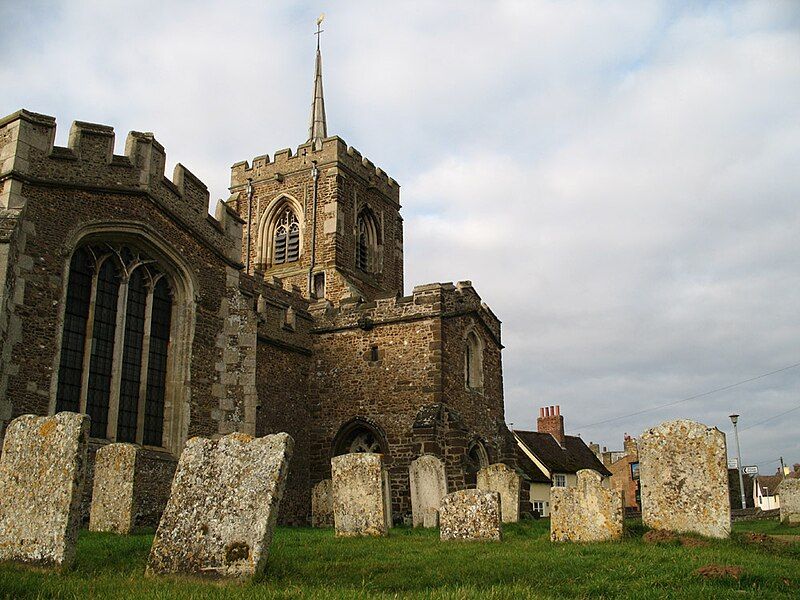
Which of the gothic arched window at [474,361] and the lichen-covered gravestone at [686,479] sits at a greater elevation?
the gothic arched window at [474,361]

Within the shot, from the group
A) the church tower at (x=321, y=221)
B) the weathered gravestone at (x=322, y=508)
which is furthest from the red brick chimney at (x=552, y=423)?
the weathered gravestone at (x=322, y=508)

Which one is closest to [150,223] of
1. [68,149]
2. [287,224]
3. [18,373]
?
[68,149]

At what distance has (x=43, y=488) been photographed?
670 cm

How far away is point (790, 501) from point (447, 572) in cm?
1503

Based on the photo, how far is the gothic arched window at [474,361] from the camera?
2184 cm

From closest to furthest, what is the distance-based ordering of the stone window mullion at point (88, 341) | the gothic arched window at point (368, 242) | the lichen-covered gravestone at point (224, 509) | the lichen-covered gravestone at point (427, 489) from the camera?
1. the lichen-covered gravestone at point (224, 509)
2. the stone window mullion at point (88, 341)
3. the lichen-covered gravestone at point (427, 489)
4. the gothic arched window at point (368, 242)

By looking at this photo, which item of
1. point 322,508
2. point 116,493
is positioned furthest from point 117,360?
point 322,508

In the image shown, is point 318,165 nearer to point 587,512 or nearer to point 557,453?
point 557,453

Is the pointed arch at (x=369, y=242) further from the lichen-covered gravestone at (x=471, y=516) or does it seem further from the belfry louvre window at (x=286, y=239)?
the lichen-covered gravestone at (x=471, y=516)

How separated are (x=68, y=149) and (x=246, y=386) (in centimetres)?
578

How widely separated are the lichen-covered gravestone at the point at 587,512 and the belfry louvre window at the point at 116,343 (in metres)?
7.79

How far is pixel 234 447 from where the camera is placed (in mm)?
6797

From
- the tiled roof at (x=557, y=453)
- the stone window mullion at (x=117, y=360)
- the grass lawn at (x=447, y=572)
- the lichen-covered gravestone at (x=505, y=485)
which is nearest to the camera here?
the grass lawn at (x=447, y=572)

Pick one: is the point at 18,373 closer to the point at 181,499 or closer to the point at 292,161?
the point at 181,499
